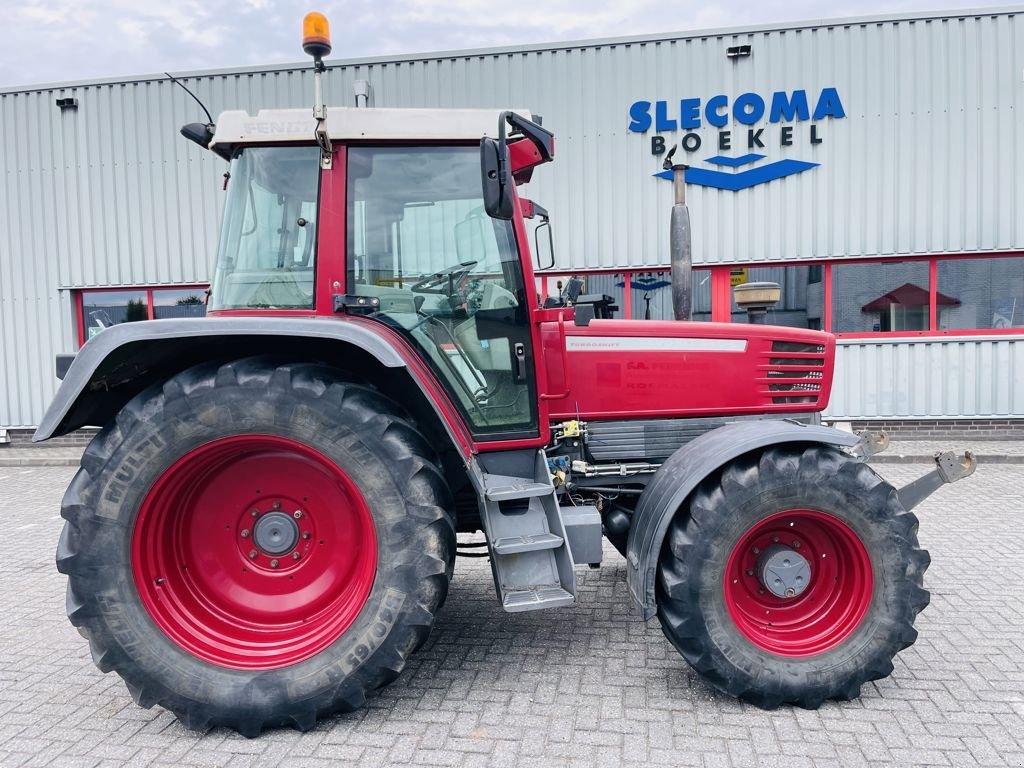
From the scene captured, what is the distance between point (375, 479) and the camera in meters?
2.64

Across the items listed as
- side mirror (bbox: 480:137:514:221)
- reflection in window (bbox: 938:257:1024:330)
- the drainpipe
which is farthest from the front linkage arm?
reflection in window (bbox: 938:257:1024:330)

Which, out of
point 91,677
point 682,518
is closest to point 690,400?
point 682,518

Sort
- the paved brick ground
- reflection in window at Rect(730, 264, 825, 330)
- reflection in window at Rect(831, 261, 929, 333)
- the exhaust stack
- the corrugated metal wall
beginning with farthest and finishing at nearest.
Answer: reflection in window at Rect(730, 264, 825, 330) → reflection in window at Rect(831, 261, 929, 333) → the corrugated metal wall → the exhaust stack → the paved brick ground

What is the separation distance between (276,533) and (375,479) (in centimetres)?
61

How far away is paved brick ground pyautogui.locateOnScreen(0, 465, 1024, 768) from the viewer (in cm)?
250

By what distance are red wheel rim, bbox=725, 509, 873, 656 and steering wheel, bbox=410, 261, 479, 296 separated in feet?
5.29

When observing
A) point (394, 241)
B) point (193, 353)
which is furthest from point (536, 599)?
point (193, 353)

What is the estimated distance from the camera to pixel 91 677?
3.20 m

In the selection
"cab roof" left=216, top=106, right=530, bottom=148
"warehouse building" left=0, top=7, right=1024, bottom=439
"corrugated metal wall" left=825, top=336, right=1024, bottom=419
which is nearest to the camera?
"cab roof" left=216, top=106, right=530, bottom=148

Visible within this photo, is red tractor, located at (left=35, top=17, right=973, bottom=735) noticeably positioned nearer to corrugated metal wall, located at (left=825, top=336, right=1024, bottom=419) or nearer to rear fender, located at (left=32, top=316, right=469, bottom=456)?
rear fender, located at (left=32, top=316, right=469, bottom=456)

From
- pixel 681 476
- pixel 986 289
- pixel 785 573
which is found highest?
pixel 986 289

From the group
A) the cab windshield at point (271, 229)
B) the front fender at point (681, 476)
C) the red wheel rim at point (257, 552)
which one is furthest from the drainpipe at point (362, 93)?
the front fender at point (681, 476)

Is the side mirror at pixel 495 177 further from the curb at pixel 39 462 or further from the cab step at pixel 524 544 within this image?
the curb at pixel 39 462

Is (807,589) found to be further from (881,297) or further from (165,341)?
(881,297)
